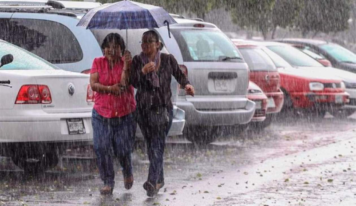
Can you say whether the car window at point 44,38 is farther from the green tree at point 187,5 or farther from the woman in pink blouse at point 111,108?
the green tree at point 187,5

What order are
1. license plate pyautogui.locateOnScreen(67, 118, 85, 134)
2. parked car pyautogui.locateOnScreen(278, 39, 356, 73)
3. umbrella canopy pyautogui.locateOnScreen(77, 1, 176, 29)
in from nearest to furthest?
umbrella canopy pyautogui.locateOnScreen(77, 1, 176, 29)
license plate pyautogui.locateOnScreen(67, 118, 85, 134)
parked car pyautogui.locateOnScreen(278, 39, 356, 73)

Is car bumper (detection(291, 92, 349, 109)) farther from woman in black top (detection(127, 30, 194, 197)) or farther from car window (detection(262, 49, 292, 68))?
woman in black top (detection(127, 30, 194, 197))

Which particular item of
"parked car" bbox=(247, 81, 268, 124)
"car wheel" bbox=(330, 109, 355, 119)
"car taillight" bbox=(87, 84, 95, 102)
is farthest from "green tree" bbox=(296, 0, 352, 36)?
"car taillight" bbox=(87, 84, 95, 102)

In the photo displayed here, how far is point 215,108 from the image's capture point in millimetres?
12625

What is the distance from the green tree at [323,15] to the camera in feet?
112

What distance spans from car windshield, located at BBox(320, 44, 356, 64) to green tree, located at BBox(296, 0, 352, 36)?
1162 cm

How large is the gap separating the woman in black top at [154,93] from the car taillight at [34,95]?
102 centimetres

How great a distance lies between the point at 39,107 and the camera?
9266 mm

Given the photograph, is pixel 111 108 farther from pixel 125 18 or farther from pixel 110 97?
pixel 125 18

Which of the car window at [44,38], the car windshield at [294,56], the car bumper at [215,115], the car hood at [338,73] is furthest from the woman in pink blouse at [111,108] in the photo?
the car windshield at [294,56]

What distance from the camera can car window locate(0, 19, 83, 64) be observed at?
1048 cm

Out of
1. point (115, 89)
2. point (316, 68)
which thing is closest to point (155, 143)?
point (115, 89)

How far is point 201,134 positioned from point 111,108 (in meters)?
4.95

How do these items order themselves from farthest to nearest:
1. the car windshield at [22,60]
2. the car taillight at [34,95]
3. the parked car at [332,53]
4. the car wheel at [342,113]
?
the parked car at [332,53], the car wheel at [342,113], the car windshield at [22,60], the car taillight at [34,95]
